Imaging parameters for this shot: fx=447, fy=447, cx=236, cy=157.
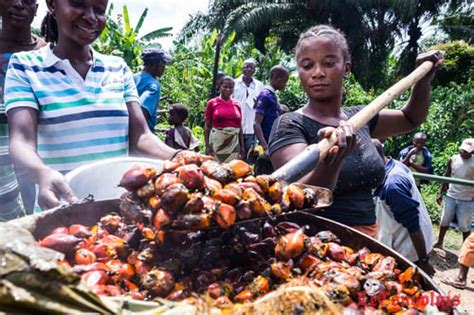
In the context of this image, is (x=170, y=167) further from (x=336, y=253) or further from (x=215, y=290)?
(x=336, y=253)

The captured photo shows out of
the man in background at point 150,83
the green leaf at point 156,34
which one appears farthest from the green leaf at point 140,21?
the man in background at point 150,83

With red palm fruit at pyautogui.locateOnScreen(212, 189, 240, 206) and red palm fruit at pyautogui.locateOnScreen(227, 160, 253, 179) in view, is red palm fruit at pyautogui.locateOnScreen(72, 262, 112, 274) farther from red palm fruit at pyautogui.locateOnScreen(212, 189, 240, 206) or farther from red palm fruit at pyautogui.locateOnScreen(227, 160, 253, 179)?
red palm fruit at pyautogui.locateOnScreen(227, 160, 253, 179)

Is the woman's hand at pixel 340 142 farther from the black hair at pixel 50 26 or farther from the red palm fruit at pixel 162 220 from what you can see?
the black hair at pixel 50 26

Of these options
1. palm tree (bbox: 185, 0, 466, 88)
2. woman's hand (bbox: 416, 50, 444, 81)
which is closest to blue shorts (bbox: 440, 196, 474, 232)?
woman's hand (bbox: 416, 50, 444, 81)

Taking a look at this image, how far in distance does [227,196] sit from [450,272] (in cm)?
522

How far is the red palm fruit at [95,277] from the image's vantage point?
109 cm

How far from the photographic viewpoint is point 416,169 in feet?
23.1

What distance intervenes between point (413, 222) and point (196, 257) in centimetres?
262

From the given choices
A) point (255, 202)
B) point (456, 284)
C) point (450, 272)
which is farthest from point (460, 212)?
point (255, 202)

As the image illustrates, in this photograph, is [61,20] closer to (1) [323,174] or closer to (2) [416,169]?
(1) [323,174]

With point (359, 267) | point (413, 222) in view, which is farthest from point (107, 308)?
point (413, 222)

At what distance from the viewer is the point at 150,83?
15.4 feet

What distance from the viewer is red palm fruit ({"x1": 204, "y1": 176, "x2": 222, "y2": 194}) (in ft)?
4.37

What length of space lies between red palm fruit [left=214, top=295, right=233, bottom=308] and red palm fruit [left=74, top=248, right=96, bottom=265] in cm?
38
